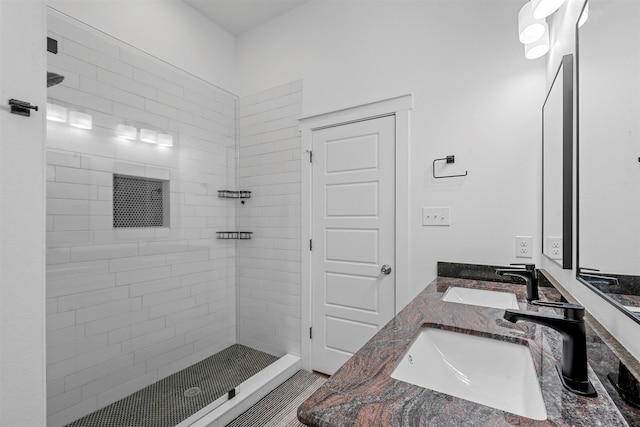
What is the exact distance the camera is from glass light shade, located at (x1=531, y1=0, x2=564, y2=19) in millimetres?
1208

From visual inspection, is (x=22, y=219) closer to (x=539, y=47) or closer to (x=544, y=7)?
(x=544, y=7)

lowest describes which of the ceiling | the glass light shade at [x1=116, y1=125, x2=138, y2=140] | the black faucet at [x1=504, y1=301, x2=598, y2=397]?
the black faucet at [x1=504, y1=301, x2=598, y2=397]

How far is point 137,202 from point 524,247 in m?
2.60

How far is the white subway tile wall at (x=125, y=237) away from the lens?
1790mm

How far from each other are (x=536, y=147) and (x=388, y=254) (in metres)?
1.13

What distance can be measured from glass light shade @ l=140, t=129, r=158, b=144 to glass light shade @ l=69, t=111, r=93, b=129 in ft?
1.09

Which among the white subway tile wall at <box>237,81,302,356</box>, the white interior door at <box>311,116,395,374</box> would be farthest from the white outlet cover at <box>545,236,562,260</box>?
the white subway tile wall at <box>237,81,302,356</box>

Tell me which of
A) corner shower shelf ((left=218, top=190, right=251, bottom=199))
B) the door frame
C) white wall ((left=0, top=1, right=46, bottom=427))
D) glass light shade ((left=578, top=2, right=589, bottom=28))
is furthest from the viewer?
corner shower shelf ((left=218, top=190, right=251, bottom=199))

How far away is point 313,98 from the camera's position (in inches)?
102

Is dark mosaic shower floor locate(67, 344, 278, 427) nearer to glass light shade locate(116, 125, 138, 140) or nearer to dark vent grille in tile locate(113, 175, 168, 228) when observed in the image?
dark vent grille in tile locate(113, 175, 168, 228)

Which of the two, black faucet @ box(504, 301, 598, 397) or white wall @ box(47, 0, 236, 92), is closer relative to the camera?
black faucet @ box(504, 301, 598, 397)

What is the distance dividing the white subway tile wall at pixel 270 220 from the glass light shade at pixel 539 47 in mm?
1676

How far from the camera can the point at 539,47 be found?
156cm

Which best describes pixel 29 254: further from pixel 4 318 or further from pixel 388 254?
pixel 388 254
